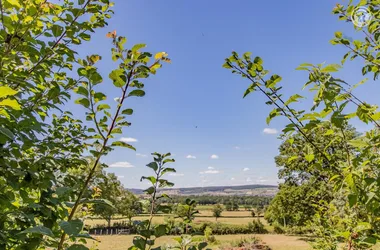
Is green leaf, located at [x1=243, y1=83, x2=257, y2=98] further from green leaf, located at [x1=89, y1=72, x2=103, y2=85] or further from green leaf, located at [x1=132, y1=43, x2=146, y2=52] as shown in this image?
green leaf, located at [x1=89, y1=72, x2=103, y2=85]

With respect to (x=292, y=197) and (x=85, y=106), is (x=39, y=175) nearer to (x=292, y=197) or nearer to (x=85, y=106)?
(x=85, y=106)

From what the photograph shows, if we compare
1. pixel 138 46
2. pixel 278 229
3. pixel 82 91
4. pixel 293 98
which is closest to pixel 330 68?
pixel 293 98

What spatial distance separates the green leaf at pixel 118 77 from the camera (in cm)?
93

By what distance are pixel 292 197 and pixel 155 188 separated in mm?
28314

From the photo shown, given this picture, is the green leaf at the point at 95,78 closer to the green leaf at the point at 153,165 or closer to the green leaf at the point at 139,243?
the green leaf at the point at 153,165

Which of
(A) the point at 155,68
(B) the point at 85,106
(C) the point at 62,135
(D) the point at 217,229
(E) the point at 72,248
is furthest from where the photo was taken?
(D) the point at 217,229

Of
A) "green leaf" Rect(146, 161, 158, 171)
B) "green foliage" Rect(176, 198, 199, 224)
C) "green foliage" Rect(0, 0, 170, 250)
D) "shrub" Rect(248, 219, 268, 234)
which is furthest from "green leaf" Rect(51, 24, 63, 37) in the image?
"shrub" Rect(248, 219, 268, 234)

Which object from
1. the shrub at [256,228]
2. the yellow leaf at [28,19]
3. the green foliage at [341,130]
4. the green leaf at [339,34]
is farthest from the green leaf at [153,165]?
the shrub at [256,228]

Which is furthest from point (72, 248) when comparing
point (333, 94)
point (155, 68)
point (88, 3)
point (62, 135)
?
point (62, 135)

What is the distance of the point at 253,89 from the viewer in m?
1.44

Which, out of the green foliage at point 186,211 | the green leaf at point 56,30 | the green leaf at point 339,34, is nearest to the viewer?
the green foliage at point 186,211

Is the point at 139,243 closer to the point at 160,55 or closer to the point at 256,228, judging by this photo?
the point at 160,55

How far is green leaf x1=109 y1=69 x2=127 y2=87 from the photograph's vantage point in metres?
0.93

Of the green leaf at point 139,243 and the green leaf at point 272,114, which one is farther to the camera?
the green leaf at point 272,114
